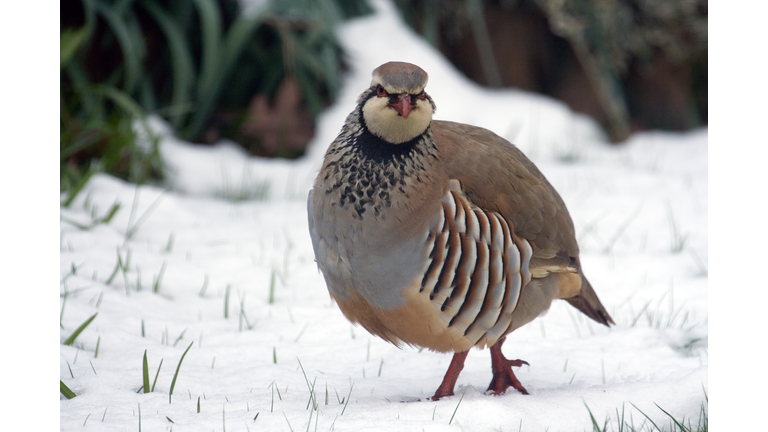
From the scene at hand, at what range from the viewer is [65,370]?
2.34 m

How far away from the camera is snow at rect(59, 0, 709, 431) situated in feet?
7.00

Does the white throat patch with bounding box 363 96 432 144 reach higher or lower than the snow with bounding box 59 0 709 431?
higher

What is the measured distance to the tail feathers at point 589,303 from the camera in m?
2.65

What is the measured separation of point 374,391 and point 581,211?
7.47 ft

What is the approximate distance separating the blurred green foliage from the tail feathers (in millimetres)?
2846

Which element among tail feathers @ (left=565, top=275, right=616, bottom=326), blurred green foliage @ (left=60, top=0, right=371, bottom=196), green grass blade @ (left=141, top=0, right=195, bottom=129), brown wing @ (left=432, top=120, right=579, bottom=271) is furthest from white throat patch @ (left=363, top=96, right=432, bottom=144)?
green grass blade @ (left=141, top=0, right=195, bottom=129)

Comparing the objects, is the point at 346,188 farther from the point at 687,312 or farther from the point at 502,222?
the point at 687,312

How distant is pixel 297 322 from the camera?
9.93 ft

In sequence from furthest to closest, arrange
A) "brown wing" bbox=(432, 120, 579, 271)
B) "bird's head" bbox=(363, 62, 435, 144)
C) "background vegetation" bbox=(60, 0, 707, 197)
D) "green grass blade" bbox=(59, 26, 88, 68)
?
1. "background vegetation" bbox=(60, 0, 707, 197)
2. "green grass blade" bbox=(59, 26, 88, 68)
3. "brown wing" bbox=(432, 120, 579, 271)
4. "bird's head" bbox=(363, 62, 435, 144)

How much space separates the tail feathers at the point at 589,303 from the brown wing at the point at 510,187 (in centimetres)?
13

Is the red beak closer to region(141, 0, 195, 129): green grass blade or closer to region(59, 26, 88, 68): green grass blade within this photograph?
region(59, 26, 88, 68): green grass blade

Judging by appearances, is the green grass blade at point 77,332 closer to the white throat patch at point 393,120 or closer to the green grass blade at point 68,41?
the white throat patch at point 393,120

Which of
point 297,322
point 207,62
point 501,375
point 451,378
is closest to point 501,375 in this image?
point 501,375

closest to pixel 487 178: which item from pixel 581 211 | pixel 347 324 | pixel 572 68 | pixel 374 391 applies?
pixel 374 391
